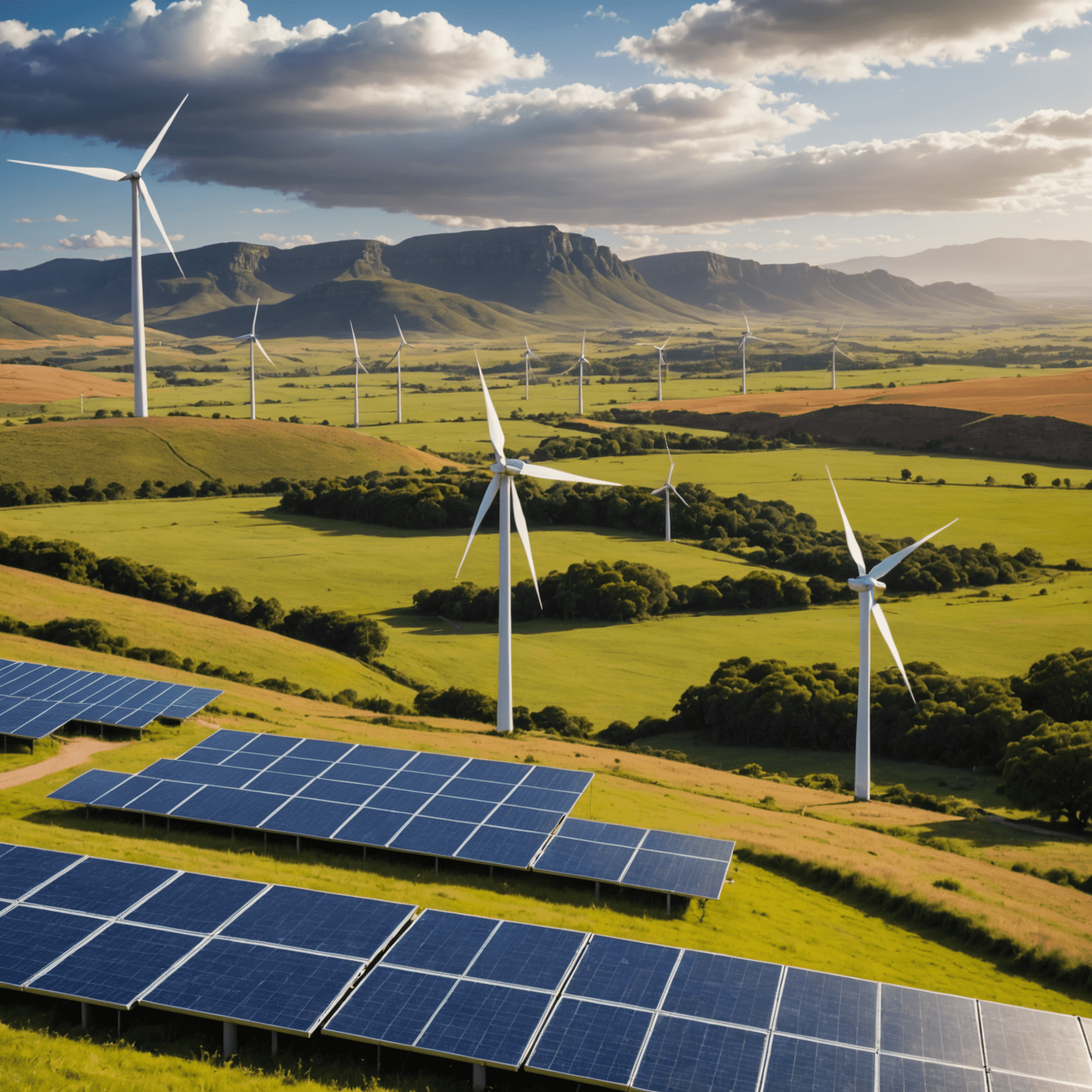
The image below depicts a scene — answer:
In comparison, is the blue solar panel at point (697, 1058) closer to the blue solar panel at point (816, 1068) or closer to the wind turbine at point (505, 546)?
the blue solar panel at point (816, 1068)

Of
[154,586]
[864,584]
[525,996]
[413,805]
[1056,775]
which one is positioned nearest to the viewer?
[525,996]

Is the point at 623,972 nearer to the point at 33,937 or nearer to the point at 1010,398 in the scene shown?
the point at 33,937

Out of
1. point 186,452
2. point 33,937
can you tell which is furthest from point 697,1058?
point 186,452

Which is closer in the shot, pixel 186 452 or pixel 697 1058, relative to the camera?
pixel 697 1058

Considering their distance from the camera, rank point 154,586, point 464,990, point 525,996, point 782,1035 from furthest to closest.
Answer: point 154,586 < point 464,990 < point 525,996 < point 782,1035

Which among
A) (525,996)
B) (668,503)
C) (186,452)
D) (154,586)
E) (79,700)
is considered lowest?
(154,586)

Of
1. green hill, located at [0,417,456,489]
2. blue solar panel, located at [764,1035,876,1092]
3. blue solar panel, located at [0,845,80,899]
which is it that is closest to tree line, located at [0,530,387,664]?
blue solar panel, located at [0,845,80,899]
